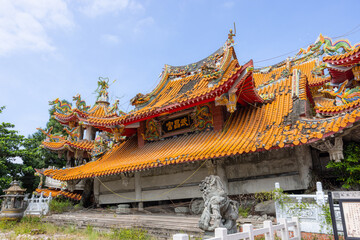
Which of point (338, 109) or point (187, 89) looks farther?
point (187, 89)

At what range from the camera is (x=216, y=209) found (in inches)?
211

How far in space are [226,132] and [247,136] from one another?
110 centimetres

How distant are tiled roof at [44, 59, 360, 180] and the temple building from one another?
3 cm

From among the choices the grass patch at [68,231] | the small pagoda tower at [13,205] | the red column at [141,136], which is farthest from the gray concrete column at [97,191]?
the small pagoda tower at [13,205]

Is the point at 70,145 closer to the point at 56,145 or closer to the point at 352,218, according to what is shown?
the point at 56,145

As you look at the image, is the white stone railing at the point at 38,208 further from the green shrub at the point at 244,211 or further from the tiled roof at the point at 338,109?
the tiled roof at the point at 338,109

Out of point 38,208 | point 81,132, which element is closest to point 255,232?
point 38,208

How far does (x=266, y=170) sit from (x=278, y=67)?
12443 millimetres

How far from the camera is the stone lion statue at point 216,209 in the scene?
534 centimetres

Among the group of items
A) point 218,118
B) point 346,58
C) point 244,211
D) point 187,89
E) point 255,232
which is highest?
point 346,58

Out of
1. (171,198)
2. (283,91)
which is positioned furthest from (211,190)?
(283,91)

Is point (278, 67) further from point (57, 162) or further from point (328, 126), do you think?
point (57, 162)

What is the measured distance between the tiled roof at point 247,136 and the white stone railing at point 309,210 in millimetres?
→ 1303

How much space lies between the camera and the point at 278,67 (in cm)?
1841
